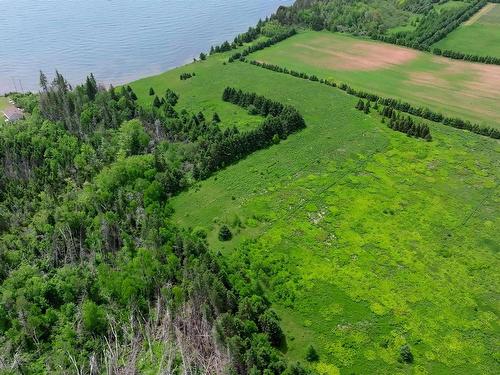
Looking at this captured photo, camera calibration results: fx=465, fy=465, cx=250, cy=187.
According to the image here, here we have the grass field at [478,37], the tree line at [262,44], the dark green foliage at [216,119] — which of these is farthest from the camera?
the tree line at [262,44]

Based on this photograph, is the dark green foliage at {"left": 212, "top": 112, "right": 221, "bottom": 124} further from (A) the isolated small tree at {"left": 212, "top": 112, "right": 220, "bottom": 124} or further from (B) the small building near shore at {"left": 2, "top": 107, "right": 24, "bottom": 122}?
(B) the small building near shore at {"left": 2, "top": 107, "right": 24, "bottom": 122}

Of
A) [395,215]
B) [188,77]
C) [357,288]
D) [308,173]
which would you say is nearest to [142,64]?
[188,77]

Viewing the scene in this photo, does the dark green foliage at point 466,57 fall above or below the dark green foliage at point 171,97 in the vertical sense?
above

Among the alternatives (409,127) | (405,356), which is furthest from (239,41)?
(405,356)

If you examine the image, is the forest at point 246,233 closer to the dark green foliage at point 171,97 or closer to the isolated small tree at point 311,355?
the isolated small tree at point 311,355

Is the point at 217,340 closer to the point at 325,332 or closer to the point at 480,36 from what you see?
the point at 325,332

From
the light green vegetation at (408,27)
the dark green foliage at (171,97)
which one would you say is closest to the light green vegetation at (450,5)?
the light green vegetation at (408,27)

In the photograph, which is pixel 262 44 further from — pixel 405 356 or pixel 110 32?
pixel 405 356
